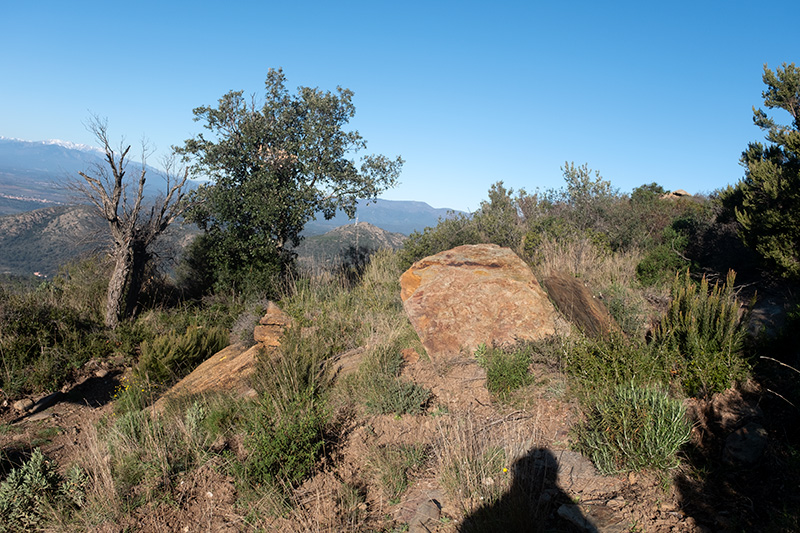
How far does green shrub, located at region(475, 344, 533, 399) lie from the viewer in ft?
15.2

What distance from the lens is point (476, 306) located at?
5879 mm

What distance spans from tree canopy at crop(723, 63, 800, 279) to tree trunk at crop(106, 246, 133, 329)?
12.6 metres

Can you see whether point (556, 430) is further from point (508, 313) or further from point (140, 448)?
point (140, 448)

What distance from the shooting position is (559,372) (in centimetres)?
471

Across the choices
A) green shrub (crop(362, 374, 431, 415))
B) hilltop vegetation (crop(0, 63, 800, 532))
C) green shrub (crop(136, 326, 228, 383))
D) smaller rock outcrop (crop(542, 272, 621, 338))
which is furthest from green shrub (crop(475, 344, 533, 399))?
green shrub (crop(136, 326, 228, 383))

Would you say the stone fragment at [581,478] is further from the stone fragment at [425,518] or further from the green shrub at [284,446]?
the green shrub at [284,446]

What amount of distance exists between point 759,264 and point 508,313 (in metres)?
6.39

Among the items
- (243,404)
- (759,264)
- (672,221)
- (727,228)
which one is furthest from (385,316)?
(672,221)

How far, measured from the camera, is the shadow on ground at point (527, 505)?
276cm

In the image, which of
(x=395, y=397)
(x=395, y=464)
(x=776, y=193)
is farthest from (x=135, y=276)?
(x=776, y=193)

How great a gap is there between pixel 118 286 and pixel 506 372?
847 centimetres

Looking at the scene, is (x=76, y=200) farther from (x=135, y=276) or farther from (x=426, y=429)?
(x=426, y=429)

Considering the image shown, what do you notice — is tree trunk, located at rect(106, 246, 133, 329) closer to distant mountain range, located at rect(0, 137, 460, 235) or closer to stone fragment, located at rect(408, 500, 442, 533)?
distant mountain range, located at rect(0, 137, 460, 235)

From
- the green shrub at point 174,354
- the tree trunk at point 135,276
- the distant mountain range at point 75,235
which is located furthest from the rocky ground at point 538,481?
the distant mountain range at point 75,235
